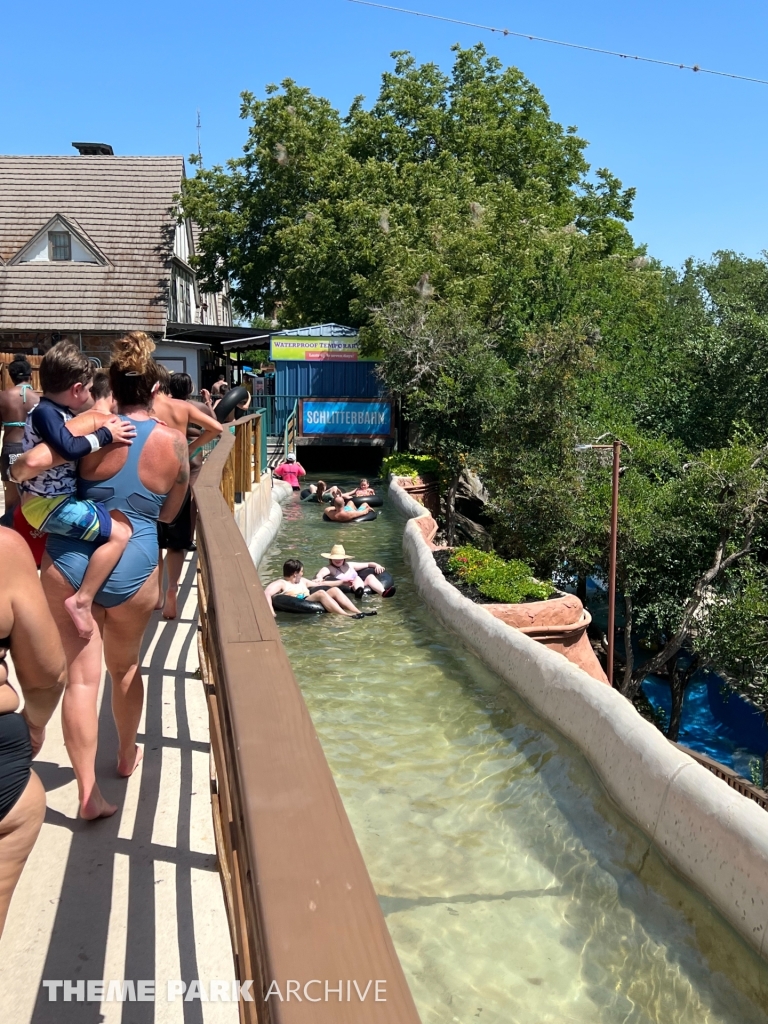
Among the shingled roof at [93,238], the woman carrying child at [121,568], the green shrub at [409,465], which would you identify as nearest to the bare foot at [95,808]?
the woman carrying child at [121,568]

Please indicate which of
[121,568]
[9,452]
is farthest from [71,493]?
[9,452]

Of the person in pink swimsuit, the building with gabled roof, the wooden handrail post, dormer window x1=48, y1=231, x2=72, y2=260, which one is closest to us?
the wooden handrail post

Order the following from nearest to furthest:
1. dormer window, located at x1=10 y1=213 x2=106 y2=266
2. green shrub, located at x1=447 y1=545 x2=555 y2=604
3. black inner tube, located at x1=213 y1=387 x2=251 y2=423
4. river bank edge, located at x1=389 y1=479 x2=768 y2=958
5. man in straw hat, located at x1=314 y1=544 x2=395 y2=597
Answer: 1. river bank edge, located at x1=389 y1=479 x2=768 y2=958
2. black inner tube, located at x1=213 y1=387 x2=251 y2=423
3. green shrub, located at x1=447 y1=545 x2=555 y2=604
4. man in straw hat, located at x1=314 y1=544 x2=395 y2=597
5. dormer window, located at x1=10 y1=213 x2=106 y2=266

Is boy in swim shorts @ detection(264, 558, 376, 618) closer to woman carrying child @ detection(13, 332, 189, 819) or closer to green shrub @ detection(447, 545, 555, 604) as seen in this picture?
green shrub @ detection(447, 545, 555, 604)

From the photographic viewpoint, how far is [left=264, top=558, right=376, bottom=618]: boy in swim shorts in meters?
9.55

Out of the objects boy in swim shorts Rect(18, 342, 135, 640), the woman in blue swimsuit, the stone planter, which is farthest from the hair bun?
the stone planter

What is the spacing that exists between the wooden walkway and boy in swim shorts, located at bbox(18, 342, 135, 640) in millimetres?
785

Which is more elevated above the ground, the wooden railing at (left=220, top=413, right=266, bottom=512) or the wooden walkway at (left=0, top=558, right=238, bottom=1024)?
the wooden railing at (left=220, top=413, right=266, bottom=512)

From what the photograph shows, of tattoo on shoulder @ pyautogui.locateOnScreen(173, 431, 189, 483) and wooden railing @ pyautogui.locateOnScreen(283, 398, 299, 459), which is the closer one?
tattoo on shoulder @ pyautogui.locateOnScreen(173, 431, 189, 483)

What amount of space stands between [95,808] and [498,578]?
6.60 metres

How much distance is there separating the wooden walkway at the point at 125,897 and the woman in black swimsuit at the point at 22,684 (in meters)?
0.67

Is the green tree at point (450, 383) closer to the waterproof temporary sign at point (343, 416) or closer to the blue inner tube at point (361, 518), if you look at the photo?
the blue inner tube at point (361, 518)

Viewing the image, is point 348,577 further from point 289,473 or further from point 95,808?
point 289,473

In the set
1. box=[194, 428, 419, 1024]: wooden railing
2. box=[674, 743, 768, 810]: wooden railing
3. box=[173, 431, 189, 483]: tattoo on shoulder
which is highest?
box=[173, 431, 189, 483]: tattoo on shoulder
